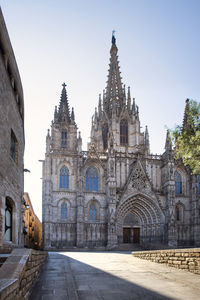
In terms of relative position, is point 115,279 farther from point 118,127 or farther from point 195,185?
point 118,127

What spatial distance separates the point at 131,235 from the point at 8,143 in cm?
2803

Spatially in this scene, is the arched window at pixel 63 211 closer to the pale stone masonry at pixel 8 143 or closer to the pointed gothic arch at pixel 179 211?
the pointed gothic arch at pixel 179 211

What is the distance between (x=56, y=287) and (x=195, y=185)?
32.1 meters

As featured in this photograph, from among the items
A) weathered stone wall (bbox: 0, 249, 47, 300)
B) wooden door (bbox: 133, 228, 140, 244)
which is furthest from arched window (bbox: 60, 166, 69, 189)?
weathered stone wall (bbox: 0, 249, 47, 300)

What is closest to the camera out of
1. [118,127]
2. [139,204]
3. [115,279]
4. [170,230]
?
[115,279]

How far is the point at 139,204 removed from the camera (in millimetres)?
36969

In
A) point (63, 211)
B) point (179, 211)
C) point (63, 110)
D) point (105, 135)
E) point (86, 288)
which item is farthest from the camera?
point (105, 135)

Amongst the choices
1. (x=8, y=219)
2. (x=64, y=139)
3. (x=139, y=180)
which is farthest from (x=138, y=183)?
(x=8, y=219)

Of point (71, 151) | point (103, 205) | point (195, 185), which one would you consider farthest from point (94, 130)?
point (195, 185)

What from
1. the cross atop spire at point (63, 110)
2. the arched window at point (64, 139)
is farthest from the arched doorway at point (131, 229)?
the cross atop spire at point (63, 110)

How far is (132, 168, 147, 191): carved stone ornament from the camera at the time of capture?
3612cm

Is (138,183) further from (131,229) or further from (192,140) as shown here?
(192,140)

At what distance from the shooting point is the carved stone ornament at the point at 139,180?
36.1m

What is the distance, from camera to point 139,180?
36.4m
